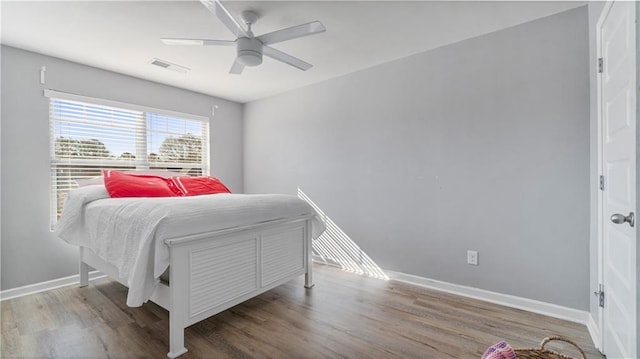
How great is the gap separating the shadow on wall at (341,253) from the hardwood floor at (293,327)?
1.78 feet

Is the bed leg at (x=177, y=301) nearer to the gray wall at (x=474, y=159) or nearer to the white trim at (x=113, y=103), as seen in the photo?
the gray wall at (x=474, y=159)

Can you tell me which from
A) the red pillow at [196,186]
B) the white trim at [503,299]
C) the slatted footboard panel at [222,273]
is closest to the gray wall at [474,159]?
the white trim at [503,299]

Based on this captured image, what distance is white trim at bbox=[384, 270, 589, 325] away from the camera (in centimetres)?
209

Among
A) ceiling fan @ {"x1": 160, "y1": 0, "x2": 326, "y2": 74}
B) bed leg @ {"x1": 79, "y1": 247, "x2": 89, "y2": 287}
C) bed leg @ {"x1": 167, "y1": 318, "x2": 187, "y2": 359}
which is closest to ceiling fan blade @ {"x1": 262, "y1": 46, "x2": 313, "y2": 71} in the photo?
ceiling fan @ {"x1": 160, "y1": 0, "x2": 326, "y2": 74}

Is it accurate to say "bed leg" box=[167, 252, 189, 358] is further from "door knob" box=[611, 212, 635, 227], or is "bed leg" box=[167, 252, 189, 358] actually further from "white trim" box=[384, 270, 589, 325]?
"door knob" box=[611, 212, 635, 227]

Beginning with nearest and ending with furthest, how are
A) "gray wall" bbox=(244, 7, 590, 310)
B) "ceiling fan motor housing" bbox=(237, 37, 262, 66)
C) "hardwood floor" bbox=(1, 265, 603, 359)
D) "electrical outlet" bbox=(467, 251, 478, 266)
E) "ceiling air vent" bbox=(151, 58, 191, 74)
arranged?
"hardwood floor" bbox=(1, 265, 603, 359) → "ceiling fan motor housing" bbox=(237, 37, 262, 66) → "gray wall" bbox=(244, 7, 590, 310) → "electrical outlet" bbox=(467, 251, 478, 266) → "ceiling air vent" bbox=(151, 58, 191, 74)

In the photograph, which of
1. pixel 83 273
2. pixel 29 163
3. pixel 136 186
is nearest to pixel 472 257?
pixel 136 186

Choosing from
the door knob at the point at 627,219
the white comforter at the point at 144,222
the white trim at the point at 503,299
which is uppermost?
the door knob at the point at 627,219

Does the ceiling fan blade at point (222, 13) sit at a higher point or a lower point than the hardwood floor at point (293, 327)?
higher

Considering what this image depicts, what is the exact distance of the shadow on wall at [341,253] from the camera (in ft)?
10.5

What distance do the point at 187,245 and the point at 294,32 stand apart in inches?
59.2

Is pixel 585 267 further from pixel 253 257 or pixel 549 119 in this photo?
pixel 253 257

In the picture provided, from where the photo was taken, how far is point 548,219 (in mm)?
2189

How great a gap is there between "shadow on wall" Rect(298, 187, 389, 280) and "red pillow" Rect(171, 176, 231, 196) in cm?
112
